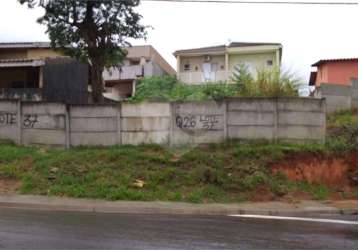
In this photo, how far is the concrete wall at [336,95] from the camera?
88.4 feet

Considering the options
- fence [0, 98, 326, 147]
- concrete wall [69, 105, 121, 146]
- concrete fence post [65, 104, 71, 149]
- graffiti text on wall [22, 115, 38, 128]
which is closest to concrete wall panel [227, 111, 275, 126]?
fence [0, 98, 326, 147]

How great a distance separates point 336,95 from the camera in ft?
89.4

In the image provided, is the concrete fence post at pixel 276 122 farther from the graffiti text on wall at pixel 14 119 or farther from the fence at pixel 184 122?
the graffiti text on wall at pixel 14 119

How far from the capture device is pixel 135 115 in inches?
784

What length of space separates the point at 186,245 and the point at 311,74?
42789 mm

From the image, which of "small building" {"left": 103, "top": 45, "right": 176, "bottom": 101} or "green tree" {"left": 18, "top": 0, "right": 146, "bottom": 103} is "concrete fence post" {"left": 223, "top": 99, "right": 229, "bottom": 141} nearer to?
"green tree" {"left": 18, "top": 0, "right": 146, "bottom": 103}

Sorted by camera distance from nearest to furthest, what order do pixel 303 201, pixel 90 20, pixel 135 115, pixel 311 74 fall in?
1. pixel 303 201
2. pixel 135 115
3. pixel 90 20
4. pixel 311 74

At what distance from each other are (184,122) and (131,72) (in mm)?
29178

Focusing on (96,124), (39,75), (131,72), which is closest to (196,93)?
(96,124)

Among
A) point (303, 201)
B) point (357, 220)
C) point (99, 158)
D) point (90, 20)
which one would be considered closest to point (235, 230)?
point (357, 220)

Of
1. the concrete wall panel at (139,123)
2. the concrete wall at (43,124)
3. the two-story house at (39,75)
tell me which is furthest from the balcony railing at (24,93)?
the concrete wall panel at (139,123)

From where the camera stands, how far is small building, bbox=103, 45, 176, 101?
158ft

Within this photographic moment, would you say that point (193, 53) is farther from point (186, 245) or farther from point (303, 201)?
point (186, 245)

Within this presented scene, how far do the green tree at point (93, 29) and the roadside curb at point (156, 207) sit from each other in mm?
12205
